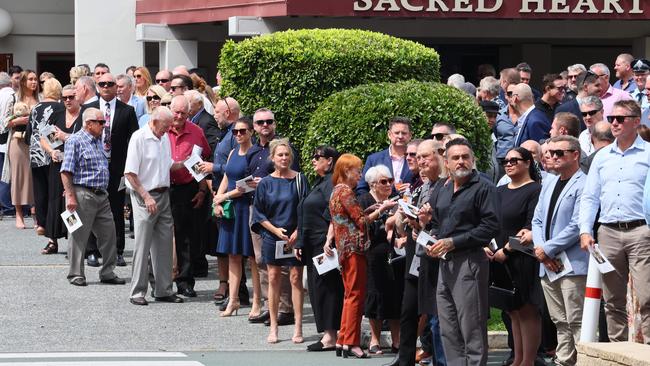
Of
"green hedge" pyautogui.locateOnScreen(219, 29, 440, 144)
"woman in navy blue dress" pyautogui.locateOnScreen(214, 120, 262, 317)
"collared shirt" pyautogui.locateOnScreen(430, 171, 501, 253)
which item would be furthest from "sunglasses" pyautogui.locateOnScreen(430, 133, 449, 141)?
"green hedge" pyautogui.locateOnScreen(219, 29, 440, 144)

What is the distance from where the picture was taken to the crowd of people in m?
10.2

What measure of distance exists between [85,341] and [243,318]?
1.75 metres

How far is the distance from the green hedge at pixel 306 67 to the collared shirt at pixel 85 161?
5.15ft

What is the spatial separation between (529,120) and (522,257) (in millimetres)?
3954

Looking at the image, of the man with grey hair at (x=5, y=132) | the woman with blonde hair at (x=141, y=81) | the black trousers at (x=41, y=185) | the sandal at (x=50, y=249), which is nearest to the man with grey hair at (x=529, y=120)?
the woman with blonde hair at (x=141, y=81)

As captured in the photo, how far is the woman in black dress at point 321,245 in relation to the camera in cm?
1176

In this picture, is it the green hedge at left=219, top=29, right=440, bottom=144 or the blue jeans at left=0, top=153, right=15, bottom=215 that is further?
the blue jeans at left=0, top=153, right=15, bottom=215

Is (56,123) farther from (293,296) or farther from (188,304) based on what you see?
(293,296)

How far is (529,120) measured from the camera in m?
14.4

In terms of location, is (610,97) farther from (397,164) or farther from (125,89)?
(125,89)

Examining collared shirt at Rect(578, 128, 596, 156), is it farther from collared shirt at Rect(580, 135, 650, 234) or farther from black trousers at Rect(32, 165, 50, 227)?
black trousers at Rect(32, 165, 50, 227)

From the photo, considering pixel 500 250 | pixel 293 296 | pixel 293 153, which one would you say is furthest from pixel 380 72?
pixel 500 250

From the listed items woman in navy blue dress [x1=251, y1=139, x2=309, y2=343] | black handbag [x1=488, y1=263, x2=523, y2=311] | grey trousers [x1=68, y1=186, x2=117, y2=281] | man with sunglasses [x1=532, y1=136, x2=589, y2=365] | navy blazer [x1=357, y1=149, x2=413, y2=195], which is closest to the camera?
man with sunglasses [x1=532, y1=136, x2=589, y2=365]

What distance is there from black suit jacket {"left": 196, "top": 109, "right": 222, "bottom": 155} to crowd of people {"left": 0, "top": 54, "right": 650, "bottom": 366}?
0.02 metres
